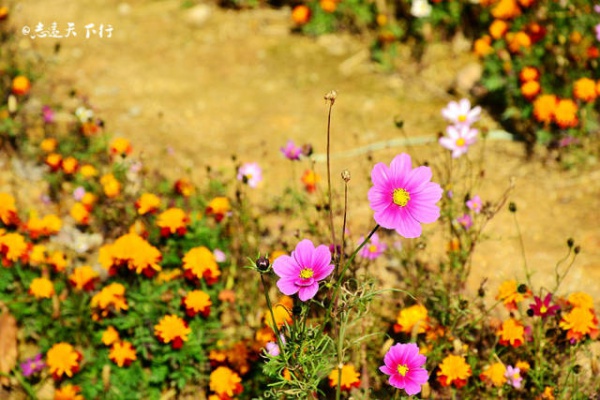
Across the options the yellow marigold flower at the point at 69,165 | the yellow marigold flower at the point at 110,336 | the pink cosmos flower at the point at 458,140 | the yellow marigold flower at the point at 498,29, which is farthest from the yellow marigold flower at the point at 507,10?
the yellow marigold flower at the point at 110,336

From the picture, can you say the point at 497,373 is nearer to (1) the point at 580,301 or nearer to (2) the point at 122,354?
(1) the point at 580,301

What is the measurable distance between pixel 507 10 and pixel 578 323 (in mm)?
2420

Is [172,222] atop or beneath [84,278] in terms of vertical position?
atop

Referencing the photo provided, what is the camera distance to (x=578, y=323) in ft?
7.64

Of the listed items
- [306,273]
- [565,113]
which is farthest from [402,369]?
[565,113]

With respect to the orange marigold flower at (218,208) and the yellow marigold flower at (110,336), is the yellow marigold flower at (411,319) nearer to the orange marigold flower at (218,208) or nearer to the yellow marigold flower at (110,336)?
the orange marigold flower at (218,208)

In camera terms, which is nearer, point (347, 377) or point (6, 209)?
point (347, 377)

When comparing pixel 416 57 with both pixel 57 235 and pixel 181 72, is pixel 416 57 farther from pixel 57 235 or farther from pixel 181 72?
pixel 57 235

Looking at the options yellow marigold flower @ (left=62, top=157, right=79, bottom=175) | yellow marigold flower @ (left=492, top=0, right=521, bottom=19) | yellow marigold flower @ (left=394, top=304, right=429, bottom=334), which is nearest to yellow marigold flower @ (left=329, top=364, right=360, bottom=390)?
yellow marigold flower @ (left=394, top=304, right=429, bottom=334)

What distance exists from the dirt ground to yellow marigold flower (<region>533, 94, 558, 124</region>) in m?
0.30

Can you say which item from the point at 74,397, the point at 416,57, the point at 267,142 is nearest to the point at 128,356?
the point at 74,397

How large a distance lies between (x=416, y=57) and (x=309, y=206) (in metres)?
1.88

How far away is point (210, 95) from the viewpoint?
4.38m

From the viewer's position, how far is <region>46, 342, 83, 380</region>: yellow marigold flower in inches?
99.0
